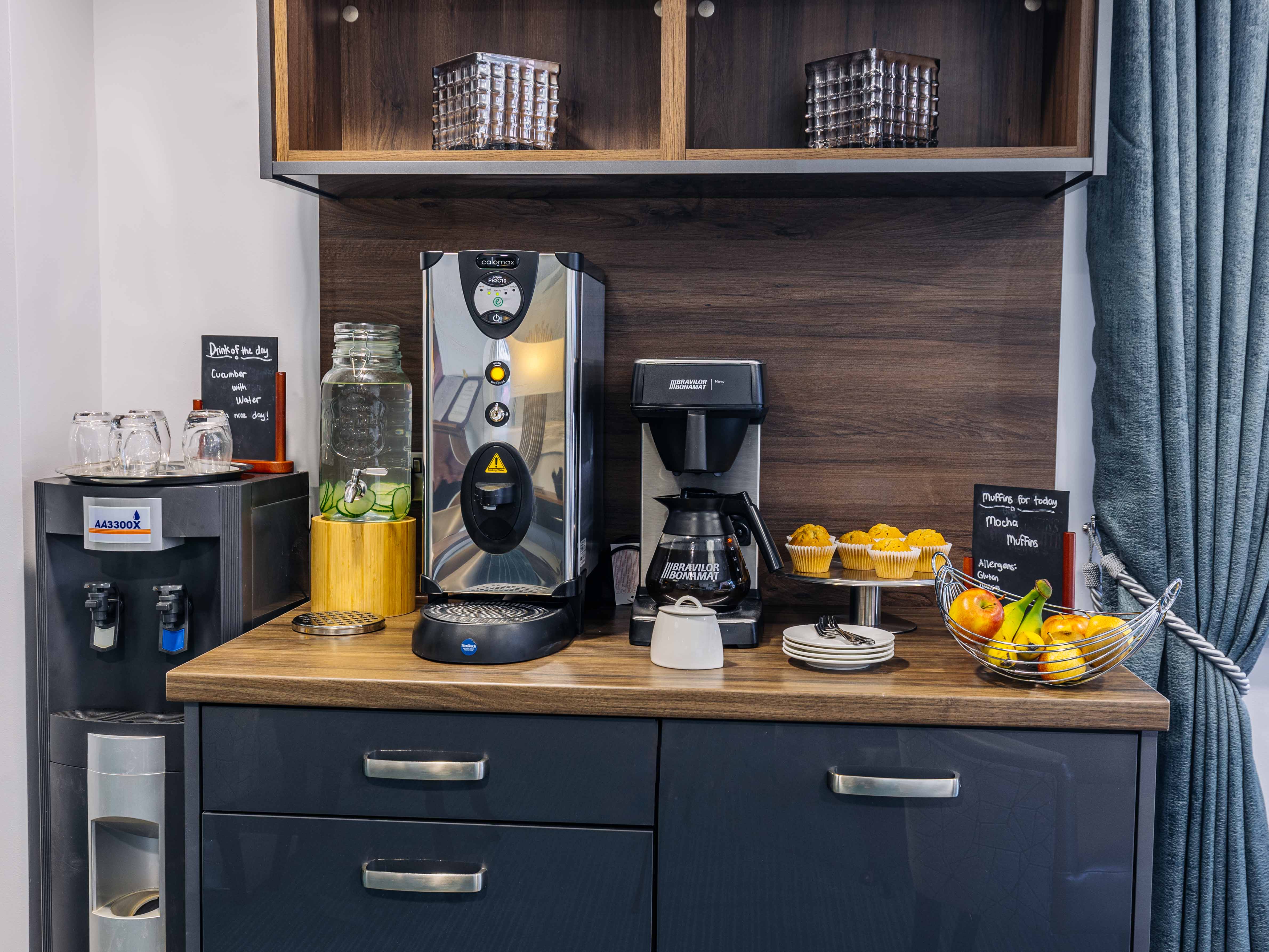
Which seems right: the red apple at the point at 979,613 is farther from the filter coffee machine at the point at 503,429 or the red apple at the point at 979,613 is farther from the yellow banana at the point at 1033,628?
the filter coffee machine at the point at 503,429

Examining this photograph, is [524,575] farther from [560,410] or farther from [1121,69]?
[1121,69]

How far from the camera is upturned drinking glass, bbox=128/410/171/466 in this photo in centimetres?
156

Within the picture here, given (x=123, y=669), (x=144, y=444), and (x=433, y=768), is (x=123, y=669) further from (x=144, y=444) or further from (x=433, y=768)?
(x=433, y=768)

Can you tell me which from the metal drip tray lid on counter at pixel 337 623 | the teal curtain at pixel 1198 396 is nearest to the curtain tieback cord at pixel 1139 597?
the teal curtain at pixel 1198 396

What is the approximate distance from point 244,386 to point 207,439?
207 millimetres

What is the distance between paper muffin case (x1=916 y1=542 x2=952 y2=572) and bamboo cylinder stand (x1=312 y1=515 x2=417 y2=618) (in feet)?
2.84

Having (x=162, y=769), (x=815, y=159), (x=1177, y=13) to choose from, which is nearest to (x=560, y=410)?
(x=815, y=159)

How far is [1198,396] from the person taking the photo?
1.57 metres

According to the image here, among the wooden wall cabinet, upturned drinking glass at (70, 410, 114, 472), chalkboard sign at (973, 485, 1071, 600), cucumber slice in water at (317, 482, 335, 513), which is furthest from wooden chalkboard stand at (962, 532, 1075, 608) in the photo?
upturned drinking glass at (70, 410, 114, 472)

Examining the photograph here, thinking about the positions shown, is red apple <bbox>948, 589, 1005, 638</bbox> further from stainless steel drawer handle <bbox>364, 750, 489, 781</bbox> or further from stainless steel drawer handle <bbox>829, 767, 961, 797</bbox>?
stainless steel drawer handle <bbox>364, 750, 489, 781</bbox>

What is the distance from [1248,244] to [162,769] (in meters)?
1.93

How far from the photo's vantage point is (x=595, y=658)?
1363mm

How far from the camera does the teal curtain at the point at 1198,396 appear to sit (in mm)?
1522

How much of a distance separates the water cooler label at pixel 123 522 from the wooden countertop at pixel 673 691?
9.3 inches
